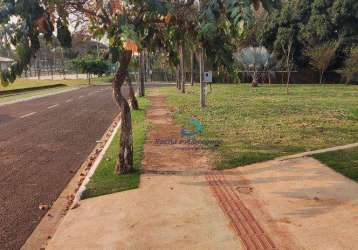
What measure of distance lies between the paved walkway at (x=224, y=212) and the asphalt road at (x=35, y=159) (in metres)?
0.80

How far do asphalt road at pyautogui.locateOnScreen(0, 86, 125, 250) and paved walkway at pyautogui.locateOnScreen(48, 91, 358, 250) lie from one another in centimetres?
80

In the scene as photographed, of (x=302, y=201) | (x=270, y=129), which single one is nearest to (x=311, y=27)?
(x=270, y=129)

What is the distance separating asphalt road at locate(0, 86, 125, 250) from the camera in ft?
22.3

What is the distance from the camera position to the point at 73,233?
6.02m

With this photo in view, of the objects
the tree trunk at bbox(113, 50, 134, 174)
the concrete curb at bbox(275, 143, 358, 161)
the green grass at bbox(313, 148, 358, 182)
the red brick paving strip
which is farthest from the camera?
the concrete curb at bbox(275, 143, 358, 161)

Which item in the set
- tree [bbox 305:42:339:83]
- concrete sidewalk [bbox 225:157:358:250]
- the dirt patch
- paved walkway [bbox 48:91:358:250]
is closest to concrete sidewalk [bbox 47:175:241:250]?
paved walkway [bbox 48:91:358:250]

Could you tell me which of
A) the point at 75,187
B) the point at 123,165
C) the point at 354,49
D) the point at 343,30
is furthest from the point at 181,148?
the point at 343,30

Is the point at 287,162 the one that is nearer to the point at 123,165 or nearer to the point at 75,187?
the point at 123,165

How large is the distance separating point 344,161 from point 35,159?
7.00m

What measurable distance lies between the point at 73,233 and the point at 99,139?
818 centimetres

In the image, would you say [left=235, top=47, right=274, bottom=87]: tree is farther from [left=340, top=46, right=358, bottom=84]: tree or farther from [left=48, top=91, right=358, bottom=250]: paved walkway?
[left=48, top=91, right=358, bottom=250]: paved walkway

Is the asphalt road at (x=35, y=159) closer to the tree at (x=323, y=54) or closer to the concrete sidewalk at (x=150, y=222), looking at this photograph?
the concrete sidewalk at (x=150, y=222)

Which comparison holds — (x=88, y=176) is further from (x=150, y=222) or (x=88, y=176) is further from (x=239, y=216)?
(x=239, y=216)

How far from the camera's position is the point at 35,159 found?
430 inches
